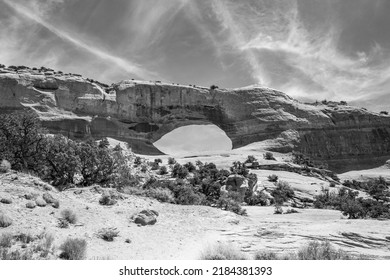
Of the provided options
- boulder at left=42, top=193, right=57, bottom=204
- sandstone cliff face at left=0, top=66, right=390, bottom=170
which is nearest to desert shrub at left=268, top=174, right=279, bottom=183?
sandstone cliff face at left=0, top=66, right=390, bottom=170

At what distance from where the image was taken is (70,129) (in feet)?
221

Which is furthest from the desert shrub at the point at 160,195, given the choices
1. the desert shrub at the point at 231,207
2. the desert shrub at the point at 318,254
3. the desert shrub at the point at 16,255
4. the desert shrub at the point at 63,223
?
the desert shrub at the point at 318,254

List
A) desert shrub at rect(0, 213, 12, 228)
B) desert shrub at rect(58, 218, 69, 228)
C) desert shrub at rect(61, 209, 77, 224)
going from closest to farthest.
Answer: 1. desert shrub at rect(0, 213, 12, 228)
2. desert shrub at rect(58, 218, 69, 228)
3. desert shrub at rect(61, 209, 77, 224)

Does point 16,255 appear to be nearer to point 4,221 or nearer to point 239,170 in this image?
point 4,221

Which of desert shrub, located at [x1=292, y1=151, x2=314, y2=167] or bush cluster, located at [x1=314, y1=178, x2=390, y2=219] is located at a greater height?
desert shrub, located at [x1=292, y1=151, x2=314, y2=167]

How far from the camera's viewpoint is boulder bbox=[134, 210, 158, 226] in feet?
51.8

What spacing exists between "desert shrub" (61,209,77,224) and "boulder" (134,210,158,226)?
290 cm

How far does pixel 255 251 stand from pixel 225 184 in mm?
27017

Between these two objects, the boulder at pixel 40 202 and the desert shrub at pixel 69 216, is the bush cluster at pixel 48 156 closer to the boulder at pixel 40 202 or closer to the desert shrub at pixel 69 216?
the boulder at pixel 40 202

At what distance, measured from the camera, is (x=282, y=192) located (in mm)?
37312

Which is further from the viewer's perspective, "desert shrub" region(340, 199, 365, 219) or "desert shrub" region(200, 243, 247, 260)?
"desert shrub" region(340, 199, 365, 219)

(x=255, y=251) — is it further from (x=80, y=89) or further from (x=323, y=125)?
(x=323, y=125)

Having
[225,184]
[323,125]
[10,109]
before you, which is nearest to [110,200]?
[225,184]

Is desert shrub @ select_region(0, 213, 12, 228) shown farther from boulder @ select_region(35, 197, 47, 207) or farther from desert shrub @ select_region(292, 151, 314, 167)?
desert shrub @ select_region(292, 151, 314, 167)
